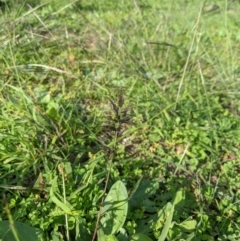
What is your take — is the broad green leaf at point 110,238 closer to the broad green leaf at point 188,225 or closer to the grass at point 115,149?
the grass at point 115,149

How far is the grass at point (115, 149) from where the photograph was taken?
104 centimetres

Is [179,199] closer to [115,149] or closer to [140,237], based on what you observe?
[140,237]

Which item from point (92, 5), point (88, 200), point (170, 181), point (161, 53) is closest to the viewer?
point (88, 200)

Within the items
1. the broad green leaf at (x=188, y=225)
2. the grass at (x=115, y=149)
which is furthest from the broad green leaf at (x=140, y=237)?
the broad green leaf at (x=188, y=225)

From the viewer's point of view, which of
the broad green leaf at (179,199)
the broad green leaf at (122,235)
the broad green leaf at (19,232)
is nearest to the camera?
the broad green leaf at (19,232)

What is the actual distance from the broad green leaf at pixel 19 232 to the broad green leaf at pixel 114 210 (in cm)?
21

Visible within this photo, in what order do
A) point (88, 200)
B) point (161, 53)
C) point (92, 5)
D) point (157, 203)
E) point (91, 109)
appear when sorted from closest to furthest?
point (88, 200) → point (157, 203) → point (91, 109) → point (161, 53) → point (92, 5)

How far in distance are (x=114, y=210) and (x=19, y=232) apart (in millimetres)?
287

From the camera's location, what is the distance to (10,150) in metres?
1.23

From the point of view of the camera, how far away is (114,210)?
3.45ft

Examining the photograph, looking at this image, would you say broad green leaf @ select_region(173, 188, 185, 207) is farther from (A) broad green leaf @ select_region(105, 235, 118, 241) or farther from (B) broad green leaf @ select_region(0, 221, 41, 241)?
(B) broad green leaf @ select_region(0, 221, 41, 241)

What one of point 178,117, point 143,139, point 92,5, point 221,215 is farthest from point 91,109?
point 92,5

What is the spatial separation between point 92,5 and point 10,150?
204cm

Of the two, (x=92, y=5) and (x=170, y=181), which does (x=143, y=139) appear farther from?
(x=92, y=5)
